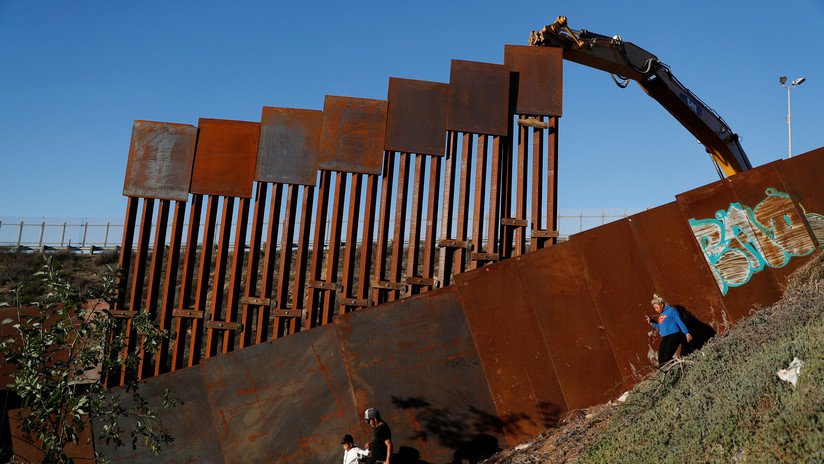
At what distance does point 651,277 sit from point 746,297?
143 cm

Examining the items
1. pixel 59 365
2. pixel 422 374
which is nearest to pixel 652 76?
pixel 422 374

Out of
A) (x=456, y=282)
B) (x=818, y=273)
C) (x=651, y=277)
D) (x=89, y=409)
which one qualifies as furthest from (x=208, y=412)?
(x=818, y=273)

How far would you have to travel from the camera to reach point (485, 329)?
464 inches

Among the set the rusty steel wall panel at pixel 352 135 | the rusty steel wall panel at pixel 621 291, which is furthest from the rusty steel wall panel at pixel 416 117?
the rusty steel wall panel at pixel 621 291

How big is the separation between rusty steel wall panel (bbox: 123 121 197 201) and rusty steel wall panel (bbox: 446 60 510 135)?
4.81 m

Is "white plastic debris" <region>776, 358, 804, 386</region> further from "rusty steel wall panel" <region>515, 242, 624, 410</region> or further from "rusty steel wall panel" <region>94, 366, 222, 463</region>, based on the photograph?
"rusty steel wall panel" <region>94, 366, 222, 463</region>

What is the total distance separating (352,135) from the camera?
1358cm

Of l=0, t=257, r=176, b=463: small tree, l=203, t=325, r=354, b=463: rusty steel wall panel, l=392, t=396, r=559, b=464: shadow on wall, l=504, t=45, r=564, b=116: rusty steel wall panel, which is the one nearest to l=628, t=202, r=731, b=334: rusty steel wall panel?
l=392, t=396, r=559, b=464: shadow on wall

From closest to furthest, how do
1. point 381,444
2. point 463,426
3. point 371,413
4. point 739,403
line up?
point 739,403
point 381,444
point 371,413
point 463,426

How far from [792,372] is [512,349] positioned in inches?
173

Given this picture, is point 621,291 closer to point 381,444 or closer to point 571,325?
point 571,325

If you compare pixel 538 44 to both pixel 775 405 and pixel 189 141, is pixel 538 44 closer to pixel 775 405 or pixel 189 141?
pixel 189 141

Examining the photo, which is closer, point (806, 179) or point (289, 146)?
point (806, 179)

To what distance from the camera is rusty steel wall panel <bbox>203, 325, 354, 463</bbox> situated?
1127 cm
